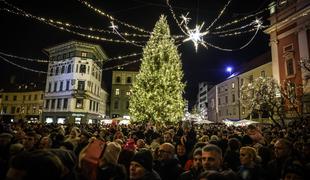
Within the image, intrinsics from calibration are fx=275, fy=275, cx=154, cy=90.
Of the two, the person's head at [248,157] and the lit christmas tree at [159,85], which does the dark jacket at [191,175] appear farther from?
the lit christmas tree at [159,85]

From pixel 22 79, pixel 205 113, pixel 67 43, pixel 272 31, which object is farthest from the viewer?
pixel 205 113

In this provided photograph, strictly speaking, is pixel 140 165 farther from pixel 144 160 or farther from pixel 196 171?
pixel 196 171

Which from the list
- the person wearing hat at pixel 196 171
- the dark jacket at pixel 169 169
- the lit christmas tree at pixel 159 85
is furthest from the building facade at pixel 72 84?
the person wearing hat at pixel 196 171

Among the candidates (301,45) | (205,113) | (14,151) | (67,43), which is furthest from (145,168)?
(205,113)

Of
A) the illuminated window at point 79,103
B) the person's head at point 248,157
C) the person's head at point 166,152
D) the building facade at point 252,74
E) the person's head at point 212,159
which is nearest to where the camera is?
the person's head at point 212,159

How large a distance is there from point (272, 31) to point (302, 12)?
6609mm

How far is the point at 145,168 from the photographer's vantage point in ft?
14.0

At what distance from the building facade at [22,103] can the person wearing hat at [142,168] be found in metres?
75.9

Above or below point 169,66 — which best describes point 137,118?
below

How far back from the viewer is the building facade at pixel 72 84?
53.1 m

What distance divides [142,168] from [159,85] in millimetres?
24449

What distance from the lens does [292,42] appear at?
3212cm

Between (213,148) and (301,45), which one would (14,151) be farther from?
(301,45)

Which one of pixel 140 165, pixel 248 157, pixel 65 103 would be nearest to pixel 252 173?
pixel 248 157
